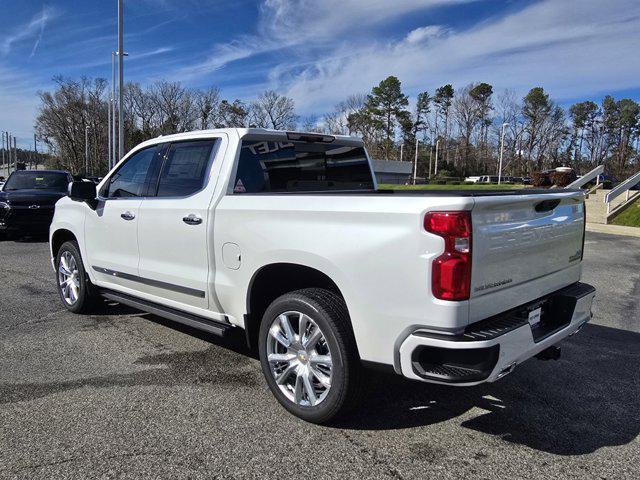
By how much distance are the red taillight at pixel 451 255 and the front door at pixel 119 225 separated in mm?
2915

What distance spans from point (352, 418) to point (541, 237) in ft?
5.43

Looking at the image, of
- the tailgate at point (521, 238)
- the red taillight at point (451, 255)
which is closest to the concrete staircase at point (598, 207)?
the tailgate at point (521, 238)

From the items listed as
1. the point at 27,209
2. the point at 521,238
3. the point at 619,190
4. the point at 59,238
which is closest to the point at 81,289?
the point at 59,238

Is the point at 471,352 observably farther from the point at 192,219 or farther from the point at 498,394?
the point at 192,219

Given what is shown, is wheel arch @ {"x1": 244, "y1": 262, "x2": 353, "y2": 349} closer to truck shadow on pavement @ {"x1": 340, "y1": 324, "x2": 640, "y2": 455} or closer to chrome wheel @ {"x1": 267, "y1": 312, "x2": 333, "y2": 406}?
chrome wheel @ {"x1": 267, "y1": 312, "x2": 333, "y2": 406}

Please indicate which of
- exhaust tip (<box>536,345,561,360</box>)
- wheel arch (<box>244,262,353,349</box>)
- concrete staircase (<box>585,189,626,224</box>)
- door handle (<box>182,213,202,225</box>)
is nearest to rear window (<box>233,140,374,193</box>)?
door handle (<box>182,213,202,225</box>)

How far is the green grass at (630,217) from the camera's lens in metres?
17.9

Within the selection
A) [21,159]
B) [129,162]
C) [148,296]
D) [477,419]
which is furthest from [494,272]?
[21,159]

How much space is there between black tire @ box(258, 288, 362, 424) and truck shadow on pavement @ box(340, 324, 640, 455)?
217mm

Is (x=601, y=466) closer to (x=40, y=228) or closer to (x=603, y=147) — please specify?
(x=40, y=228)

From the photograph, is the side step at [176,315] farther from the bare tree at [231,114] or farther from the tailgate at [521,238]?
the bare tree at [231,114]

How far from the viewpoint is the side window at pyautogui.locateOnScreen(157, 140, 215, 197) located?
4065mm

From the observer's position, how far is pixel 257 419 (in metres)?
3.32

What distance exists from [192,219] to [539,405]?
2.87 meters
